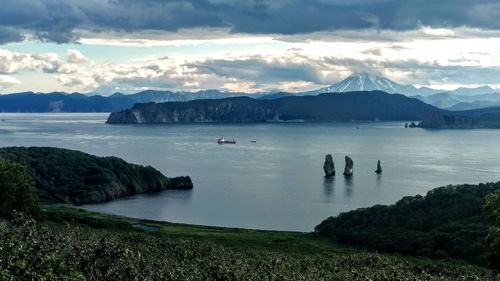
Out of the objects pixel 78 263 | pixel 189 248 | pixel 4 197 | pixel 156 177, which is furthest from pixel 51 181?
→ pixel 78 263

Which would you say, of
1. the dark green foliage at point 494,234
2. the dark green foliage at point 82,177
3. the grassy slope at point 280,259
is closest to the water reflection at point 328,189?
the dark green foliage at point 82,177

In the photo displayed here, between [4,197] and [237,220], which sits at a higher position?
[4,197]

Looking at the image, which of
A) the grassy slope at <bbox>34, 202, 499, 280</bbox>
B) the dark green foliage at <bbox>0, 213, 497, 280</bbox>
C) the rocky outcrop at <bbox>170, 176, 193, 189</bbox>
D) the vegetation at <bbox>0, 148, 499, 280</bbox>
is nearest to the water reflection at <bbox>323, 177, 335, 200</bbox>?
the rocky outcrop at <bbox>170, 176, 193, 189</bbox>

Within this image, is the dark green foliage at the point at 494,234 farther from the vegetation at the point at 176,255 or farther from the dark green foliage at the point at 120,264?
the dark green foliage at the point at 120,264

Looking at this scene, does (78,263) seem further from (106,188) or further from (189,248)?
(106,188)

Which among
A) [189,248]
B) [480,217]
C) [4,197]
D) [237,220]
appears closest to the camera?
[189,248]

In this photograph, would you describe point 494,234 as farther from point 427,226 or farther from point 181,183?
point 181,183

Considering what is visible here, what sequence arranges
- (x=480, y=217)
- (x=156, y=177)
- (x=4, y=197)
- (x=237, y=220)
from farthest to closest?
(x=156, y=177) < (x=237, y=220) < (x=480, y=217) < (x=4, y=197)

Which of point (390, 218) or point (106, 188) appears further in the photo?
point (106, 188)
